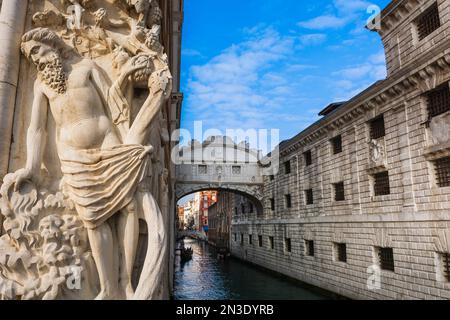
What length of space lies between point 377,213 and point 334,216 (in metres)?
3.05

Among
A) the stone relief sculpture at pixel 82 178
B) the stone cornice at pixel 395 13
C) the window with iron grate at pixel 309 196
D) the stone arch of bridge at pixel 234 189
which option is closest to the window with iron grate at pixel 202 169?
the stone arch of bridge at pixel 234 189

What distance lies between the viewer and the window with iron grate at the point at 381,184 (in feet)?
41.2

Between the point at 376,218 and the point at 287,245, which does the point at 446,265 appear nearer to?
the point at 376,218

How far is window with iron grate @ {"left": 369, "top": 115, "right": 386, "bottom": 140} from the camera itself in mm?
13018

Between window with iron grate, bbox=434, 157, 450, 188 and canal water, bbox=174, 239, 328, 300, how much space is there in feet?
29.5

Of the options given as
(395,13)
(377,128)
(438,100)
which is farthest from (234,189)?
(438,100)

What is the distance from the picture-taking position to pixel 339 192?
51.6 ft

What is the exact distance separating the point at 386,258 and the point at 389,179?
10.9ft

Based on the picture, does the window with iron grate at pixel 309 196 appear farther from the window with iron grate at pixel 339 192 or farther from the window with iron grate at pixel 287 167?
the window with iron grate at pixel 287 167

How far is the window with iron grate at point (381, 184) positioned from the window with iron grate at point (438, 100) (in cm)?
315

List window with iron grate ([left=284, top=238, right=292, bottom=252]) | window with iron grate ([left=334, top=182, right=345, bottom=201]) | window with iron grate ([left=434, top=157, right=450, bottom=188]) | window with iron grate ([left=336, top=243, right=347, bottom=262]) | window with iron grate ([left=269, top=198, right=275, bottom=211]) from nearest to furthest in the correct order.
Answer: window with iron grate ([left=434, top=157, right=450, bottom=188]), window with iron grate ([left=336, top=243, right=347, bottom=262]), window with iron grate ([left=334, top=182, right=345, bottom=201]), window with iron grate ([left=284, top=238, right=292, bottom=252]), window with iron grate ([left=269, top=198, right=275, bottom=211])

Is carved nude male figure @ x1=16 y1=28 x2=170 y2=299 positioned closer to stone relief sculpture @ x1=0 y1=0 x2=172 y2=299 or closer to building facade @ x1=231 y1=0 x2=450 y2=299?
stone relief sculpture @ x1=0 y1=0 x2=172 y2=299

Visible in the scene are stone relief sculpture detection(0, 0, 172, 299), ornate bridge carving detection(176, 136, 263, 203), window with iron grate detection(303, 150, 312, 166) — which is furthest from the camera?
ornate bridge carving detection(176, 136, 263, 203)

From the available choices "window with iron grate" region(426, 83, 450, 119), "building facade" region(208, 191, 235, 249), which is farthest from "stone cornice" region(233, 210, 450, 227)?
"building facade" region(208, 191, 235, 249)
